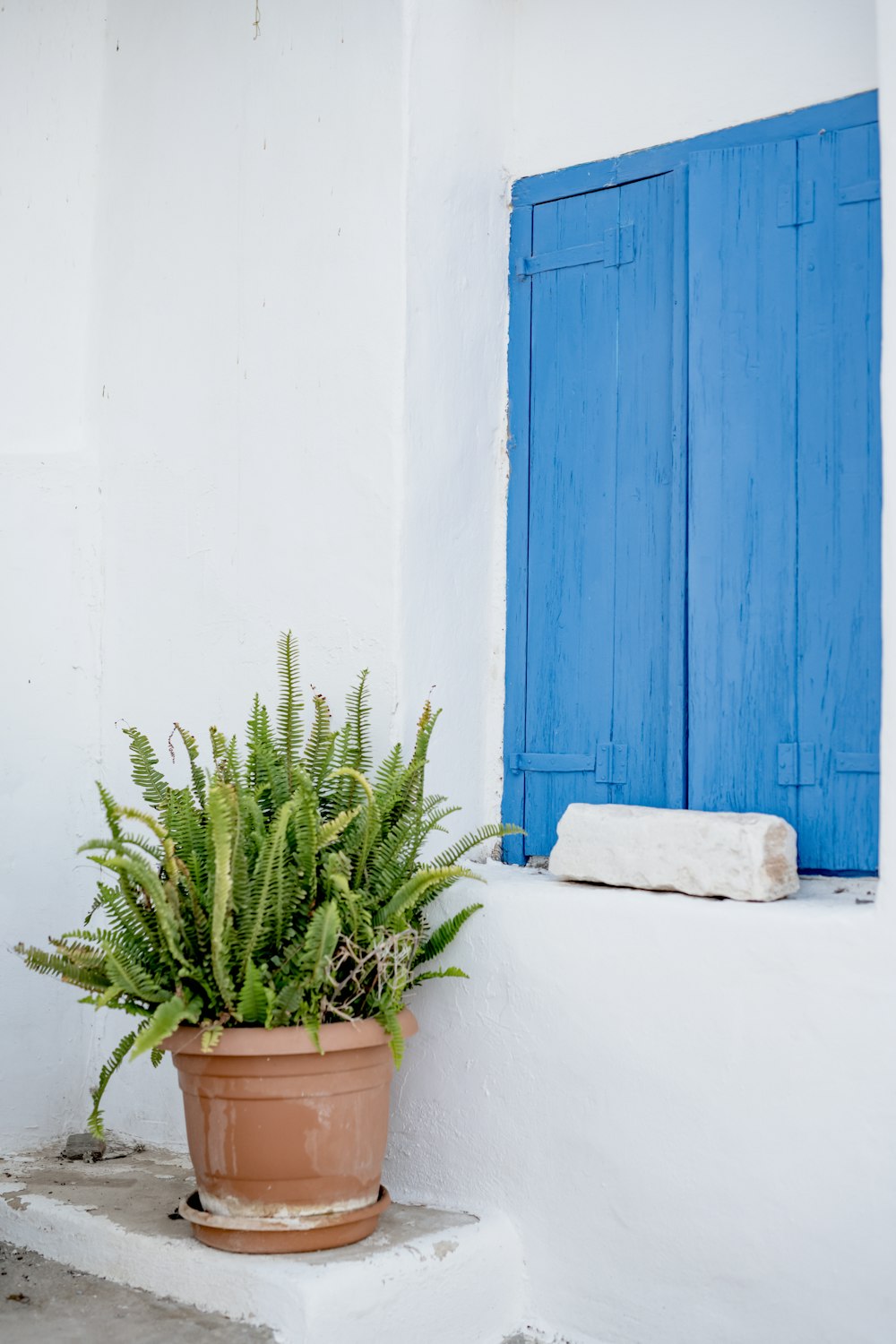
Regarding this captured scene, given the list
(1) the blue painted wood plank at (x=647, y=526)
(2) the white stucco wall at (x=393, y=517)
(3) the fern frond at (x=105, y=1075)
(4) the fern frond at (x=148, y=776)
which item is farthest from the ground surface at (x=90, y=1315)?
(1) the blue painted wood plank at (x=647, y=526)

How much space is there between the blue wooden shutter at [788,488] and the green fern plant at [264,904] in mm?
620

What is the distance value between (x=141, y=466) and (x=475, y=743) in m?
1.15

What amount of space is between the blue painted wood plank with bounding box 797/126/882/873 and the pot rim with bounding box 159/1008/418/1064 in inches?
40.3

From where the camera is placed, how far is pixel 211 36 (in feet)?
11.3

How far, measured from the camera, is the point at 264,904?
95.7 inches

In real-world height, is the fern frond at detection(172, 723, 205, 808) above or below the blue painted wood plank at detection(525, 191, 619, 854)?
below

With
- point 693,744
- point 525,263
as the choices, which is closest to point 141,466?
point 525,263

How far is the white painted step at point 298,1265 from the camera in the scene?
7.83ft

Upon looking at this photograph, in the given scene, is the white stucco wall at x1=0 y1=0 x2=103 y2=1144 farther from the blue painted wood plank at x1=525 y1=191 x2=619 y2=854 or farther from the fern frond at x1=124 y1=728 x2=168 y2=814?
the blue painted wood plank at x1=525 y1=191 x2=619 y2=854

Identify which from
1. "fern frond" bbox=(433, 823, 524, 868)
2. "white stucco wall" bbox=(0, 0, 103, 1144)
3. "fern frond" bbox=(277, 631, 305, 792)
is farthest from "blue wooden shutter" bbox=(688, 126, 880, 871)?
"white stucco wall" bbox=(0, 0, 103, 1144)

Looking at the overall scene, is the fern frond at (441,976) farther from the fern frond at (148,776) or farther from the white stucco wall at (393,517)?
the fern frond at (148,776)

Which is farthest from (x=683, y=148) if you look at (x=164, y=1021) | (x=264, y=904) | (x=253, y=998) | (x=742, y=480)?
(x=164, y=1021)

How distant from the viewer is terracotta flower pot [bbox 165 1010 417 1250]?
8.02 feet

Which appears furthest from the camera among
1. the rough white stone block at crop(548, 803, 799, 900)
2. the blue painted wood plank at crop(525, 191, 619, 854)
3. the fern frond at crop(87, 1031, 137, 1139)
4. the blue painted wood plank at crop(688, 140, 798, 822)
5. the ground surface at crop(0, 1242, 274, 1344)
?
the blue painted wood plank at crop(525, 191, 619, 854)
